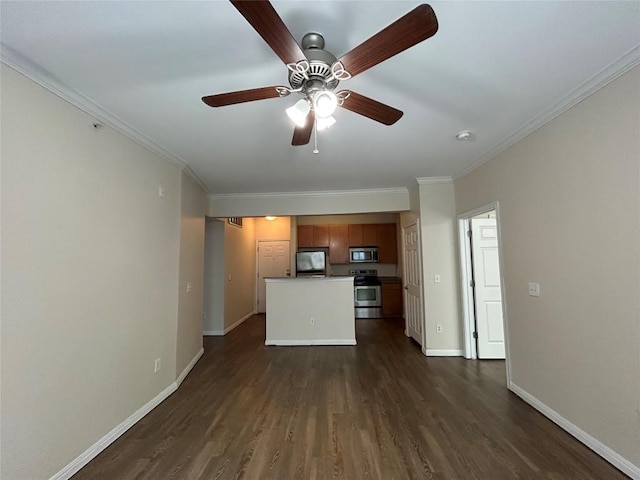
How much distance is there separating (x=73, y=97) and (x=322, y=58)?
5.54 ft

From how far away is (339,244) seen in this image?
7223 mm

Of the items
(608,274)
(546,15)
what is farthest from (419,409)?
(546,15)

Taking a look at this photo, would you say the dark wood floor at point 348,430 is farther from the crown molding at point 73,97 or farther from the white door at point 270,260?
the white door at point 270,260

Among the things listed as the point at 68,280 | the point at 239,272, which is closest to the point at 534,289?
the point at 68,280

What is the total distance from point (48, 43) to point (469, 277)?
4.37 metres

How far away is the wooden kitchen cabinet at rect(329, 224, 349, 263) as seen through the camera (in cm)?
720

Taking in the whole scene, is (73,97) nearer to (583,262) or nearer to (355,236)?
(583,262)

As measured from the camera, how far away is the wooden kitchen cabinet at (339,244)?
283 inches

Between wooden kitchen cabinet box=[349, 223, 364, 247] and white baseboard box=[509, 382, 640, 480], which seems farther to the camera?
wooden kitchen cabinet box=[349, 223, 364, 247]

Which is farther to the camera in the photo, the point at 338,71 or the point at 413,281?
the point at 413,281

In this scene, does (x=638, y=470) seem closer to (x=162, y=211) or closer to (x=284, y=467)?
(x=284, y=467)

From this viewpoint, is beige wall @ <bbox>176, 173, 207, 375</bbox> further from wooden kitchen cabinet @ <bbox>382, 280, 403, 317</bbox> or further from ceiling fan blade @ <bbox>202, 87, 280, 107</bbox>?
wooden kitchen cabinet @ <bbox>382, 280, 403, 317</bbox>

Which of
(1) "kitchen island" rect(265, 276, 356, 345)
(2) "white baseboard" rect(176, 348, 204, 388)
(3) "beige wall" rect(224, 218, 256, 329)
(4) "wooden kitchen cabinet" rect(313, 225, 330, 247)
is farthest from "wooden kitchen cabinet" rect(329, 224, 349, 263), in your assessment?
(2) "white baseboard" rect(176, 348, 204, 388)

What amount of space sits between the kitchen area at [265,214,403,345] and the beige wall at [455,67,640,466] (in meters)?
2.47
